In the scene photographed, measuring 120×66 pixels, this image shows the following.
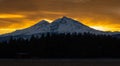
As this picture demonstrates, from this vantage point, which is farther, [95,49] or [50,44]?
[50,44]

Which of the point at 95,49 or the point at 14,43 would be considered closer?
the point at 95,49

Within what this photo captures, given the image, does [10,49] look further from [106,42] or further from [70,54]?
[106,42]

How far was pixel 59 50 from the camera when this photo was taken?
14150 cm

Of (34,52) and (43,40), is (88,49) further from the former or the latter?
(43,40)

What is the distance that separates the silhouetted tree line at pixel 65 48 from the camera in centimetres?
13275

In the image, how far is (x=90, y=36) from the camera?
16375cm

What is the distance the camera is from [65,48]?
144 meters

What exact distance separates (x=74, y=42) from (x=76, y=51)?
11.6 m

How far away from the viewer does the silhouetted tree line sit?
132750mm

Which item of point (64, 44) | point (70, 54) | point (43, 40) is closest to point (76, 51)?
point (70, 54)

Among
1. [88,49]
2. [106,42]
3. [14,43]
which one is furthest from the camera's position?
[14,43]

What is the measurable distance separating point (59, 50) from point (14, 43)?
20.2 metres

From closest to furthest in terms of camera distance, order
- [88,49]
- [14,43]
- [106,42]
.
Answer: [88,49] → [106,42] → [14,43]

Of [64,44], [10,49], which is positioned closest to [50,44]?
[64,44]
